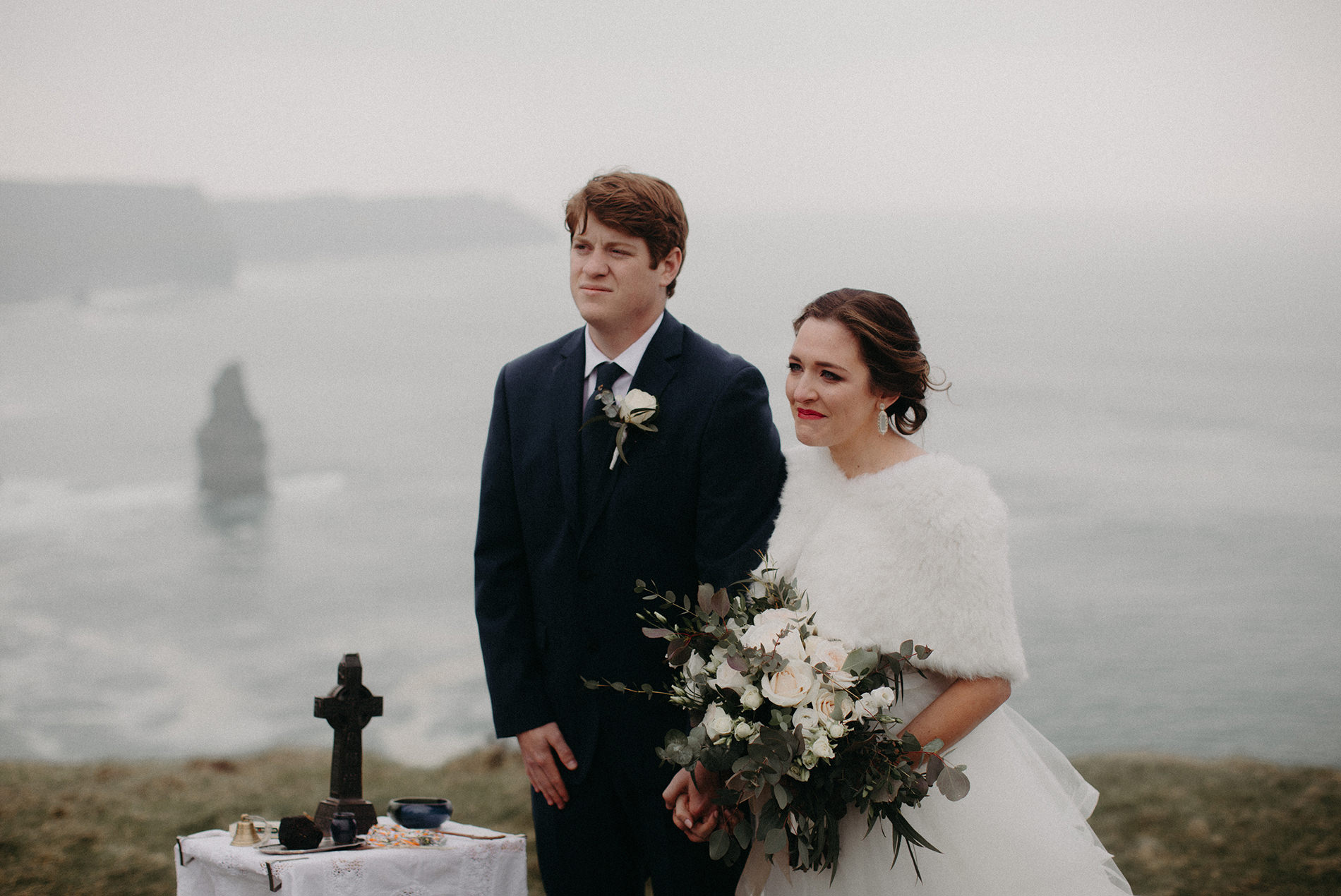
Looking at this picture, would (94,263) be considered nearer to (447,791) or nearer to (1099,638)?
(447,791)

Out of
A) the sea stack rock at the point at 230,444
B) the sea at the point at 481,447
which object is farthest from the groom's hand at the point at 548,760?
the sea stack rock at the point at 230,444

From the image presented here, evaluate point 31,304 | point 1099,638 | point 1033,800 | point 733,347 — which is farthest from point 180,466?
point 1033,800

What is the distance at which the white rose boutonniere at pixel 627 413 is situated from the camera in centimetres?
226

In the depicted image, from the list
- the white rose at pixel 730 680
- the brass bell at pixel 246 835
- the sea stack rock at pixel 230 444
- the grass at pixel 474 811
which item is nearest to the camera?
the white rose at pixel 730 680

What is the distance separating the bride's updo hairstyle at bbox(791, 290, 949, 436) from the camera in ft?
6.82

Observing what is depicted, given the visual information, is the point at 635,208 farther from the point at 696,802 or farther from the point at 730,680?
the point at 696,802

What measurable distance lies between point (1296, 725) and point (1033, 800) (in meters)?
5.45

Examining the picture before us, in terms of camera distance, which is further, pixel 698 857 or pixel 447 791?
pixel 447 791

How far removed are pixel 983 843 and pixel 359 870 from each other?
1.35m

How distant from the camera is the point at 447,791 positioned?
534 centimetres

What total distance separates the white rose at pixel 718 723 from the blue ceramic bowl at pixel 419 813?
1.11 meters

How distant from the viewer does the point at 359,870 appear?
236cm

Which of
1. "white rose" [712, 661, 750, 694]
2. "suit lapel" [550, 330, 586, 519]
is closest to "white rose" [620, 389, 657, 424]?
"suit lapel" [550, 330, 586, 519]

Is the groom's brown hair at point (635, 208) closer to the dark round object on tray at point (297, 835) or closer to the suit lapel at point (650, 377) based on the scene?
the suit lapel at point (650, 377)
